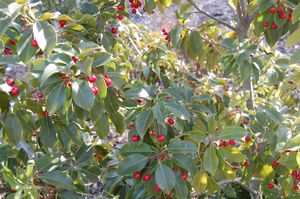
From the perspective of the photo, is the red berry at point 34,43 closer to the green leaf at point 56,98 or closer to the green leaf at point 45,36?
the green leaf at point 45,36

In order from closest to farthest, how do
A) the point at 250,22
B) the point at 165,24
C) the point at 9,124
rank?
1. the point at 9,124
2. the point at 250,22
3. the point at 165,24

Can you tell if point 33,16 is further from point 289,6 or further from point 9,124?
point 289,6

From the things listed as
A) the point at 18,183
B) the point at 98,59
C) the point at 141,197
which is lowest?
the point at 141,197

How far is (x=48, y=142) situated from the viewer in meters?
1.79

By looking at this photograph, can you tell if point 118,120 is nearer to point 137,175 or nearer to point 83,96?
point 137,175

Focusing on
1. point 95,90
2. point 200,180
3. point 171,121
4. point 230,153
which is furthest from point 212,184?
point 95,90

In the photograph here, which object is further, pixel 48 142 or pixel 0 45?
pixel 48 142

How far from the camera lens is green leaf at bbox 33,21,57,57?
4.68 feet

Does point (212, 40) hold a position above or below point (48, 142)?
above

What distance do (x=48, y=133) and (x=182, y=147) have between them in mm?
552

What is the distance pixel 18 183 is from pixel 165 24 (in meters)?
6.18

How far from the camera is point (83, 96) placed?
4.58 ft

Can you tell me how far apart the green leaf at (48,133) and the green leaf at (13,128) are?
0.41 feet

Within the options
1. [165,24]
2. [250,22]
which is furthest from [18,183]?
[165,24]
